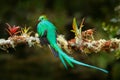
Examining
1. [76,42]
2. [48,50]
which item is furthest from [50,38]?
[48,50]

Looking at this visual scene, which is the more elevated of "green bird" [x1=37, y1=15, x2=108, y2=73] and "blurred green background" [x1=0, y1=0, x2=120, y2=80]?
"blurred green background" [x1=0, y1=0, x2=120, y2=80]

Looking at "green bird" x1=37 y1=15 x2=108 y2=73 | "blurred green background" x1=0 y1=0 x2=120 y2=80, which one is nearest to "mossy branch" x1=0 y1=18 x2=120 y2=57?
"green bird" x1=37 y1=15 x2=108 y2=73

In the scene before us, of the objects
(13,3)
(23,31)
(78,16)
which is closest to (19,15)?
(13,3)

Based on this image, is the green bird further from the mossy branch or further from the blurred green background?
the blurred green background

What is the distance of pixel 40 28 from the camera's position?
6.17ft

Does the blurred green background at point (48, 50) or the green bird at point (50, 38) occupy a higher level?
the blurred green background at point (48, 50)

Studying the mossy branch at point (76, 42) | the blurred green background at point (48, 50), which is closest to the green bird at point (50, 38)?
the mossy branch at point (76, 42)

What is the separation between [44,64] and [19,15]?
661 mm

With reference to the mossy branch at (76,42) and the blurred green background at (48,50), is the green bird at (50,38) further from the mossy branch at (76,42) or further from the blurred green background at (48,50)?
the blurred green background at (48,50)

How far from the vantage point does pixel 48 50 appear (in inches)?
225

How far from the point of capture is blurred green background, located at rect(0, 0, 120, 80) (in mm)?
5445

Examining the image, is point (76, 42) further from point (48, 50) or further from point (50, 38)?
point (48, 50)

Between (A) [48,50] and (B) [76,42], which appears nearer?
(B) [76,42]

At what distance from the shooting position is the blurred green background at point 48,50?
545 centimetres
